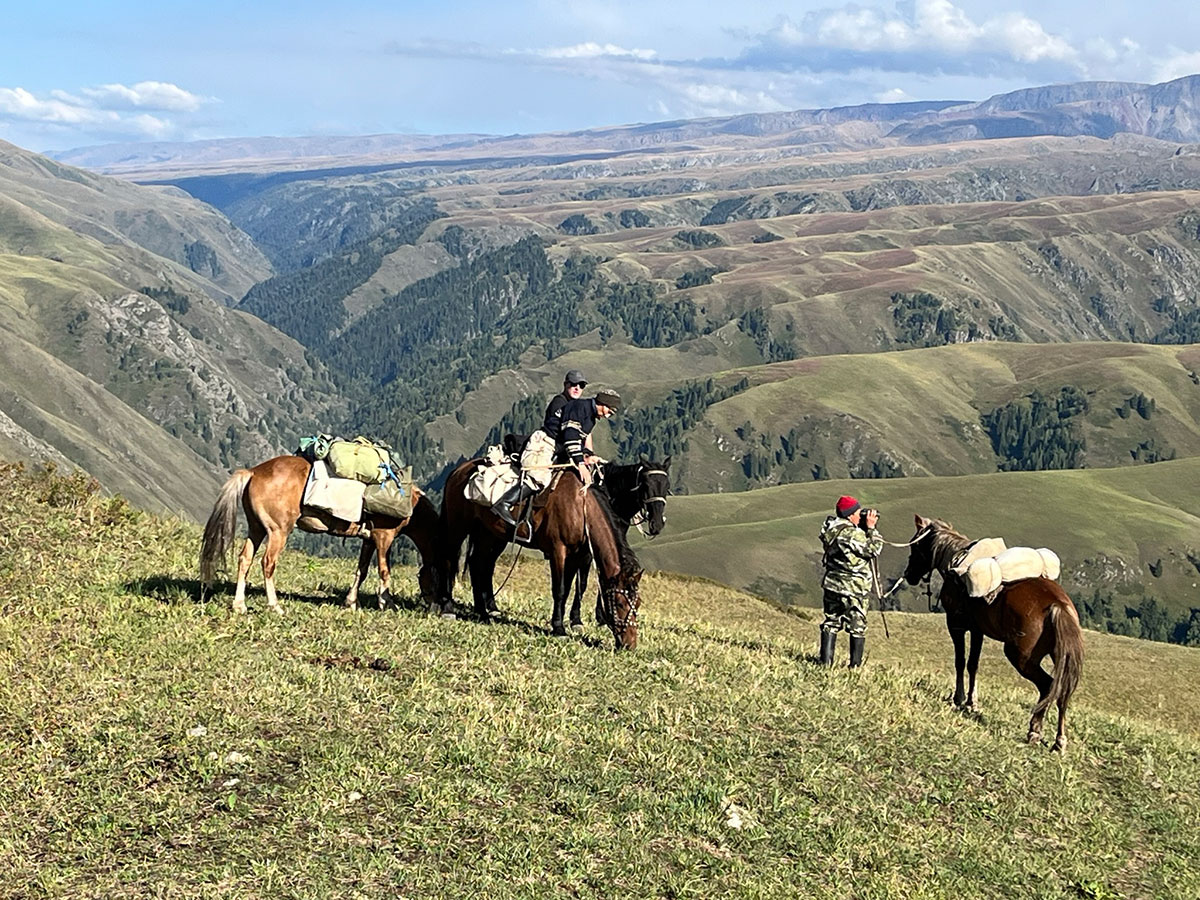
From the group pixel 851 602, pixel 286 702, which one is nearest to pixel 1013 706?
pixel 851 602

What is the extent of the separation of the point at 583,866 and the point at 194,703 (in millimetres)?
5927

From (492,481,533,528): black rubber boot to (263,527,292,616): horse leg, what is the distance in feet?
13.5

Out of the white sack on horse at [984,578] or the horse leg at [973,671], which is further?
the horse leg at [973,671]

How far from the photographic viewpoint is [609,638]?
71.6 feet

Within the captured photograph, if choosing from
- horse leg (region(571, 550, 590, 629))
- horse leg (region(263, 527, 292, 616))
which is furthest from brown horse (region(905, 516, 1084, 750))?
horse leg (region(263, 527, 292, 616))

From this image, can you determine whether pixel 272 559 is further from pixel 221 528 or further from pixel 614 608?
pixel 614 608

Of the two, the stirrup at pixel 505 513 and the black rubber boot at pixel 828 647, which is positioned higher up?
the stirrup at pixel 505 513

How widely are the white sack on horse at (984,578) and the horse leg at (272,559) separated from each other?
13175 mm

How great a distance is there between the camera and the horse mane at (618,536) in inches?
785

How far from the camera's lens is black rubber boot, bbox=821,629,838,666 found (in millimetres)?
22922

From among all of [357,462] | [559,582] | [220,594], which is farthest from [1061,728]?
[220,594]

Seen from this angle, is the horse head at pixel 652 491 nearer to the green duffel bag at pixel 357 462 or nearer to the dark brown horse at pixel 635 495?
the dark brown horse at pixel 635 495

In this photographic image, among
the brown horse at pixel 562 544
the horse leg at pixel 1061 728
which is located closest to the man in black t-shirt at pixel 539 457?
the brown horse at pixel 562 544

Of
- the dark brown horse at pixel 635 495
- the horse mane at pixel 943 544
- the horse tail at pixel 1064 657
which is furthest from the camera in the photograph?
the horse mane at pixel 943 544
